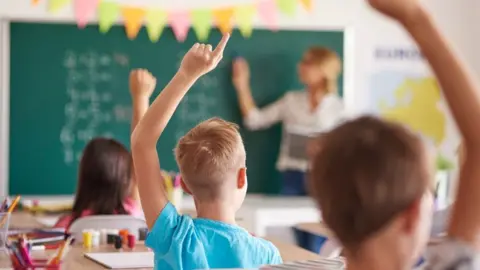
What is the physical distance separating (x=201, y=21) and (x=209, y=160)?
147 inches

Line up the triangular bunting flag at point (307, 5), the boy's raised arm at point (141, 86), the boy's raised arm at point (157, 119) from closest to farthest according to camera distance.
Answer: the boy's raised arm at point (157, 119), the boy's raised arm at point (141, 86), the triangular bunting flag at point (307, 5)

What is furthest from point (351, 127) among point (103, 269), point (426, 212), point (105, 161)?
point (105, 161)

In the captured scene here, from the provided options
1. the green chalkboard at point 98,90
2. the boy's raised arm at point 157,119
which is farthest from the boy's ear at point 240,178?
the green chalkboard at point 98,90

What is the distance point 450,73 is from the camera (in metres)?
1.13

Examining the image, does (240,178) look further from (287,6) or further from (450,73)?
(287,6)

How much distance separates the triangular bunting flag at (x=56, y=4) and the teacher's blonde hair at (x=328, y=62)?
1.66m

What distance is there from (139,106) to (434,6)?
3.90 metres

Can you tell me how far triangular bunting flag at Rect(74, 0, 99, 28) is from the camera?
219 inches

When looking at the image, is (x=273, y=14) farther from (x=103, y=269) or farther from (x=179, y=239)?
(x=179, y=239)

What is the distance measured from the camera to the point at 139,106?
2.88m

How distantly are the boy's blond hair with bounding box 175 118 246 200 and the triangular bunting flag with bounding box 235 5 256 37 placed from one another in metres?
3.71

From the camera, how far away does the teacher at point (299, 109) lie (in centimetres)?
582

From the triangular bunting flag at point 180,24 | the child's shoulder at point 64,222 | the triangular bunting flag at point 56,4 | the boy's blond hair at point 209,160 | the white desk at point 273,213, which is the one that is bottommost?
the white desk at point 273,213

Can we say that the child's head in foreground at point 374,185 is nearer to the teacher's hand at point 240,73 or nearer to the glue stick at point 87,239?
the glue stick at point 87,239
